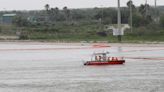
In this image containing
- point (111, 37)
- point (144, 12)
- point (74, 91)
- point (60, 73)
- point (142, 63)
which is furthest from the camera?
point (144, 12)

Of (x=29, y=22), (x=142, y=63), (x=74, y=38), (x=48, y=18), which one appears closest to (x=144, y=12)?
(x=29, y=22)

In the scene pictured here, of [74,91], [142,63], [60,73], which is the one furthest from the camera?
[142,63]

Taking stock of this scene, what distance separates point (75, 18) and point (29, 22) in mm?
33645

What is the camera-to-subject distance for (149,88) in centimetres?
2550

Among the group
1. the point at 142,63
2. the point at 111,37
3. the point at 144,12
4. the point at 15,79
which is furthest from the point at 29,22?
the point at 15,79

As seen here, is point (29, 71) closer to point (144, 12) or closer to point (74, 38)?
point (74, 38)

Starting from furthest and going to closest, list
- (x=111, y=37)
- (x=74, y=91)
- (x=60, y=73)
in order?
(x=111, y=37)
(x=60, y=73)
(x=74, y=91)

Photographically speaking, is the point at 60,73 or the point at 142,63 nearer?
the point at 60,73

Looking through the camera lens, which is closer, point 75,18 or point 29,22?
point 29,22

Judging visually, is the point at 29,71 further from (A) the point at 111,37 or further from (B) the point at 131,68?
(A) the point at 111,37

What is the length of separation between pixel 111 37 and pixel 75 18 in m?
75.4

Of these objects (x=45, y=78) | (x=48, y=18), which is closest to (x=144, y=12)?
(x=48, y=18)

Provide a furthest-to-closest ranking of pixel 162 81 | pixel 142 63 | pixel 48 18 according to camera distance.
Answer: pixel 48 18 < pixel 142 63 < pixel 162 81

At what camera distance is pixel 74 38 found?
273 ft
